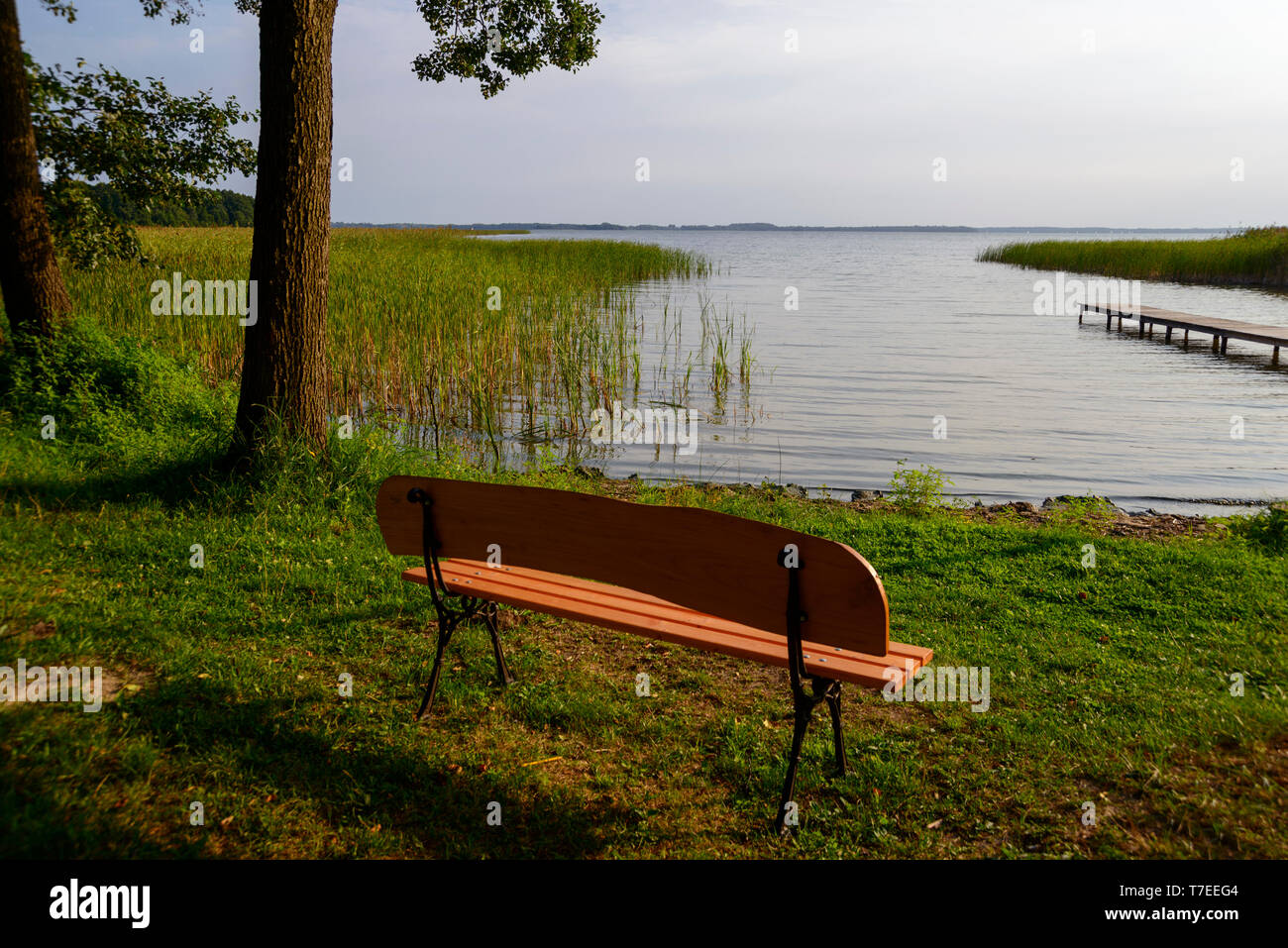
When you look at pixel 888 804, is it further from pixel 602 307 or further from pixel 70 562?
pixel 602 307

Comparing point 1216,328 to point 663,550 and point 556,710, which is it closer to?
point 556,710

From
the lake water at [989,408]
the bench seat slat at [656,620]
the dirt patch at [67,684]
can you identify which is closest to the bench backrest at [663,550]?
the bench seat slat at [656,620]

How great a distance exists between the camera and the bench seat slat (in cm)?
283

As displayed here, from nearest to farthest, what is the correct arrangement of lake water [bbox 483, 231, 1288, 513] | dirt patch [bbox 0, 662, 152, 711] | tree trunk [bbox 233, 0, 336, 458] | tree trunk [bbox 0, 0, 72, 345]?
dirt patch [bbox 0, 662, 152, 711] < tree trunk [bbox 233, 0, 336, 458] < tree trunk [bbox 0, 0, 72, 345] < lake water [bbox 483, 231, 1288, 513]

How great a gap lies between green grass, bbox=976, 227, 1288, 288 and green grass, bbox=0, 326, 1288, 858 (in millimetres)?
32630

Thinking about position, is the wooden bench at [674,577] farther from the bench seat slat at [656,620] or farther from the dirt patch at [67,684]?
the dirt patch at [67,684]

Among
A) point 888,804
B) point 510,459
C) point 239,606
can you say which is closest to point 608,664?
point 888,804

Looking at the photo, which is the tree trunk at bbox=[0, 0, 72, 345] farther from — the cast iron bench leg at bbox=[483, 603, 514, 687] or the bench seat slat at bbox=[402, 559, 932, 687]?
the cast iron bench leg at bbox=[483, 603, 514, 687]

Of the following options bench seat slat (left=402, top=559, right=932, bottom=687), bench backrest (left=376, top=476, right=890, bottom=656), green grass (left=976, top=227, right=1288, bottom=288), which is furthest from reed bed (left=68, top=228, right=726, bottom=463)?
green grass (left=976, top=227, right=1288, bottom=288)

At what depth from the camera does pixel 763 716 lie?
145 inches

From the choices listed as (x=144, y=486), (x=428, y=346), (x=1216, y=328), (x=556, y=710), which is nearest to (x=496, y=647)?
(x=556, y=710)
